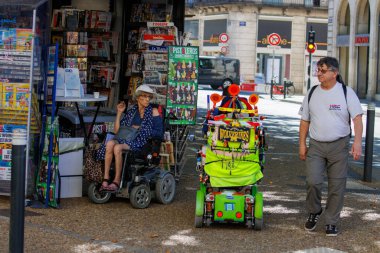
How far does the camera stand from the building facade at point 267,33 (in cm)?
5934

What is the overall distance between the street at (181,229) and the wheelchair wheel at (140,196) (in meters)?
0.09

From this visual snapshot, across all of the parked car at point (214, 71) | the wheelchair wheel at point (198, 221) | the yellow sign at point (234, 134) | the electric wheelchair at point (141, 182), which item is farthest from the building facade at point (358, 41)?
the wheelchair wheel at point (198, 221)

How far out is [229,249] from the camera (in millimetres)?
7590

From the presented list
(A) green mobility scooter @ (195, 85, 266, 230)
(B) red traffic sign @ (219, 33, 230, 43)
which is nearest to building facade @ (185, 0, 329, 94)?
(B) red traffic sign @ (219, 33, 230, 43)

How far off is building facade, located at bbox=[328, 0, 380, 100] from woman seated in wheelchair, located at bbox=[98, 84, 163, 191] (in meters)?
33.4

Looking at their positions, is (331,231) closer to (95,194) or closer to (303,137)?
(303,137)

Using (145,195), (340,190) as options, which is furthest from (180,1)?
(340,190)

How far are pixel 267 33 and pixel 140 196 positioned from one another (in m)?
51.9

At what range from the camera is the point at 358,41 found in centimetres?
4409

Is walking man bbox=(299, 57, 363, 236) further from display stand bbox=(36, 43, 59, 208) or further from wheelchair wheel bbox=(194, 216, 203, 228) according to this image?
display stand bbox=(36, 43, 59, 208)

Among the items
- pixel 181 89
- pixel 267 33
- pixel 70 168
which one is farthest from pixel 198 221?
pixel 267 33

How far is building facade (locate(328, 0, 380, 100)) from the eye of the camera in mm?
42219

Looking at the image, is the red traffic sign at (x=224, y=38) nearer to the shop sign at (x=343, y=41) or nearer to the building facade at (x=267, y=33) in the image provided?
the building facade at (x=267, y=33)

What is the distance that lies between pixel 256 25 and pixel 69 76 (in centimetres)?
5063
